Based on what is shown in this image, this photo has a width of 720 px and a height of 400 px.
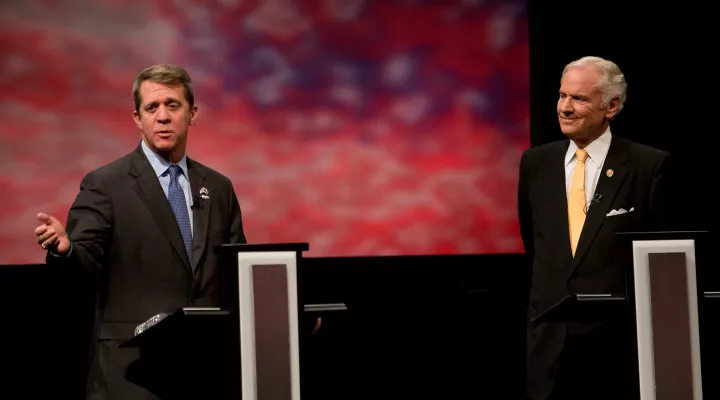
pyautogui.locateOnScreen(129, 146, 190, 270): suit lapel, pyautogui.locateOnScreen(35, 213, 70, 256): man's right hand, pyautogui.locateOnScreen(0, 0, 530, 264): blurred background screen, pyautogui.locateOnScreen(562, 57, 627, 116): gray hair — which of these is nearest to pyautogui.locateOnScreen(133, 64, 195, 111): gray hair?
pyautogui.locateOnScreen(129, 146, 190, 270): suit lapel

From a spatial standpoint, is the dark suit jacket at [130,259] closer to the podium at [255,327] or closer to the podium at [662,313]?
the podium at [255,327]

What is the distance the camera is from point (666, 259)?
208 cm

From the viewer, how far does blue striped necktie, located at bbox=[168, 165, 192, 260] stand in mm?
2424

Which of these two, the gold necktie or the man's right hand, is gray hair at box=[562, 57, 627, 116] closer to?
the gold necktie

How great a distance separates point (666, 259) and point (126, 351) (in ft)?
4.67

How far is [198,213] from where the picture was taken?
97.4 inches

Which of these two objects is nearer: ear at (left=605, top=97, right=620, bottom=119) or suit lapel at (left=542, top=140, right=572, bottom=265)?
suit lapel at (left=542, top=140, right=572, bottom=265)

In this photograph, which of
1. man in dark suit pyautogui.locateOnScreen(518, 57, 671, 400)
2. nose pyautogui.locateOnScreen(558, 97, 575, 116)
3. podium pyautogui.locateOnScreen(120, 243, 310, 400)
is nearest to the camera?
podium pyautogui.locateOnScreen(120, 243, 310, 400)

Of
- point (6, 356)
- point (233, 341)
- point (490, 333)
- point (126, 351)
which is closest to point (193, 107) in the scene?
point (126, 351)

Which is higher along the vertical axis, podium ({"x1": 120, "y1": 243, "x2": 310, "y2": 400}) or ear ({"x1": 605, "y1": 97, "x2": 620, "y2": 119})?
ear ({"x1": 605, "y1": 97, "x2": 620, "y2": 119})

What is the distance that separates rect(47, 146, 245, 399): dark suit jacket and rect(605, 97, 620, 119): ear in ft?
4.68

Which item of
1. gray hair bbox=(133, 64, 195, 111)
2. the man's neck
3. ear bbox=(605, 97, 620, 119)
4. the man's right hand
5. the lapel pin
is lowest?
the man's right hand

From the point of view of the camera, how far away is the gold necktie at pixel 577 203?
2.77m

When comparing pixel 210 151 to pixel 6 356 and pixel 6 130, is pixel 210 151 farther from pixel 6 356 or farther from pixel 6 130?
pixel 6 356
